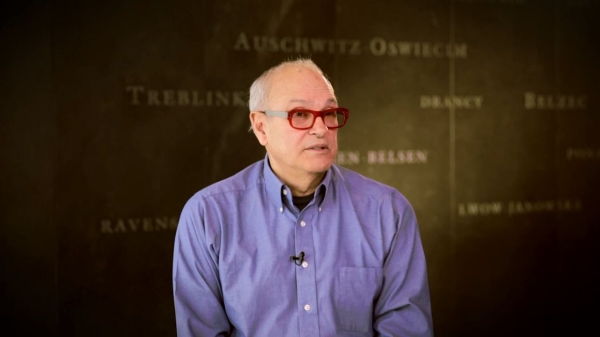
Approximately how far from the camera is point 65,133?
2.69 meters

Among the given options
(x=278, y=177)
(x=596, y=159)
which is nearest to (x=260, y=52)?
(x=278, y=177)

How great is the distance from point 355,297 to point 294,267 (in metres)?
0.20

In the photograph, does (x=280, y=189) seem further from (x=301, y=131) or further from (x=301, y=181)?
(x=301, y=131)

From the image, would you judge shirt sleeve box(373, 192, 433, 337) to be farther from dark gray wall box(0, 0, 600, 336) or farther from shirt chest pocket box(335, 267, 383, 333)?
dark gray wall box(0, 0, 600, 336)

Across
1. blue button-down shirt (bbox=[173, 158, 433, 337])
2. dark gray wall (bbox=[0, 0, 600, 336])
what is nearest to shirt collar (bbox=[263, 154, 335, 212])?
blue button-down shirt (bbox=[173, 158, 433, 337])

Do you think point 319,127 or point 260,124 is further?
point 260,124

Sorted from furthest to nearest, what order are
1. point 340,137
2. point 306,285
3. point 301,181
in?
1. point 340,137
2. point 301,181
3. point 306,285

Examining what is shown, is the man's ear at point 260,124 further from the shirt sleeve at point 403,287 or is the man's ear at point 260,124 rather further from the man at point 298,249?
the shirt sleeve at point 403,287

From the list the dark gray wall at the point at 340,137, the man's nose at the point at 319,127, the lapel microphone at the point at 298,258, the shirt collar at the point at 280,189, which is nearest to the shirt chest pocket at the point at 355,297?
the lapel microphone at the point at 298,258

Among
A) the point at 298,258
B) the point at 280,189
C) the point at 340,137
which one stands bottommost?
the point at 298,258

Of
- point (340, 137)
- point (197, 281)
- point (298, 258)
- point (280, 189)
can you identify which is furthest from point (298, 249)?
point (340, 137)

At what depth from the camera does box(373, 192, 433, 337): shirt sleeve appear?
182 centimetres

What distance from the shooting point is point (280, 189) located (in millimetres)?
1897

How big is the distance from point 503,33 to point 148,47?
1943 millimetres
